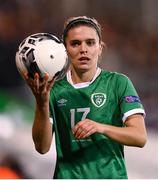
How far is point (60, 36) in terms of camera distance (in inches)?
75.2

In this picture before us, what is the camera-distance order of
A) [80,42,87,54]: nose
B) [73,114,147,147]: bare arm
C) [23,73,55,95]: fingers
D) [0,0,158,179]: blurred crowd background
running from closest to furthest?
[23,73,55,95]: fingers → [73,114,147,147]: bare arm → [80,42,87,54]: nose → [0,0,158,179]: blurred crowd background

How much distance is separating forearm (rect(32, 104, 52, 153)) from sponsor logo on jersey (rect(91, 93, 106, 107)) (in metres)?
0.21

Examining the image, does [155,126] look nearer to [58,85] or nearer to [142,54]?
[142,54]

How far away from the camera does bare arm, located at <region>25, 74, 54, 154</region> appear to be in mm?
1272

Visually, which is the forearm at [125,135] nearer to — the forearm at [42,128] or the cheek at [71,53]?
the forearm at [42,128]

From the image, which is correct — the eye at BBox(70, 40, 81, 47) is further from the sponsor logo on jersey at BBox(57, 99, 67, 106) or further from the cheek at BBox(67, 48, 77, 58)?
the sponsor logo on jersey at BBox(57, 99, 67, 106)

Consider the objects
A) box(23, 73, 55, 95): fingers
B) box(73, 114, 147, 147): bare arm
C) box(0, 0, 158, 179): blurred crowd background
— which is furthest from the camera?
box(0, 0, 158, 179): blurred crowd background

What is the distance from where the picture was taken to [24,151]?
1.84 meters

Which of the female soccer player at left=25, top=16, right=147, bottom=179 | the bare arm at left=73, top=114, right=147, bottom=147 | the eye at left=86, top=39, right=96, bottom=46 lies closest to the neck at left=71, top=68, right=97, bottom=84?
the female soccer player at left=25, top=16, right=147, bottom=179

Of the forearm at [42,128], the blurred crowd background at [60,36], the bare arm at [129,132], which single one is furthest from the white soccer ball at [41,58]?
the blurred crowd background at [60,36]

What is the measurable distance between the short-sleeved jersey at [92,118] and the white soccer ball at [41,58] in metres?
0.20

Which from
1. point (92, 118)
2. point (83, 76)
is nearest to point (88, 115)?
point (92, 118)

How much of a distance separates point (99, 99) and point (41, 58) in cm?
31

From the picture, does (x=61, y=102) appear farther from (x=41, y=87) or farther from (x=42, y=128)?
(x=41, y=87)
